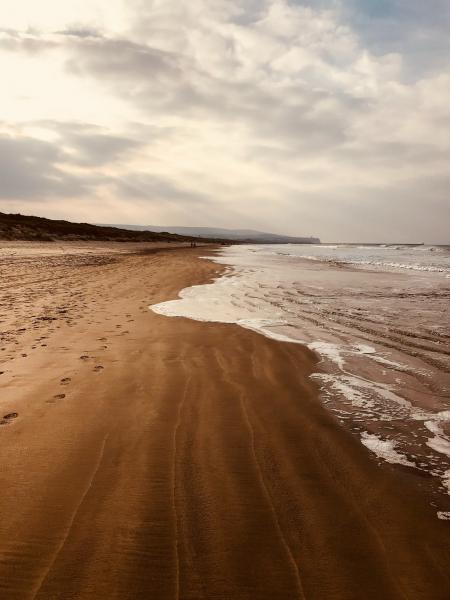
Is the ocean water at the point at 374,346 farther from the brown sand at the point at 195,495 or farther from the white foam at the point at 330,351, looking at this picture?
the brown sand at the point at 195,495

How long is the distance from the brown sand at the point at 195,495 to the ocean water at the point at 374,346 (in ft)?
1.01

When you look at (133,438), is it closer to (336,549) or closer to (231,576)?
(231,576)

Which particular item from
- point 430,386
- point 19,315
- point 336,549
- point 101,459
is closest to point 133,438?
point 101,459

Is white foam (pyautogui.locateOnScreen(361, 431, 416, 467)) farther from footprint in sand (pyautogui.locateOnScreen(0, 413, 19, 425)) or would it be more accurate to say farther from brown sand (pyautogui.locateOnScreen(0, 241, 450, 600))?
footprint in sand (pyautogui.locateOnScreen(0, 413, 19, 425))

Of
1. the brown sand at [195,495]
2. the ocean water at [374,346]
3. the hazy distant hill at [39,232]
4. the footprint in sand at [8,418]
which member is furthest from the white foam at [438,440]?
the hazy distant hill at [39,232]

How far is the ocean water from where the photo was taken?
11.0ft

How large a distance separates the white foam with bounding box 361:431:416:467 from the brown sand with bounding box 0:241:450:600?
118 mm

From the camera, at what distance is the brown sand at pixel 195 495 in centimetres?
196

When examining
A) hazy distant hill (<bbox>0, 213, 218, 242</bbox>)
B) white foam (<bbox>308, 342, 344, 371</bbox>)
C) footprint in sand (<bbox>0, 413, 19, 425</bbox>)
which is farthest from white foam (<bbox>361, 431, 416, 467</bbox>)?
hazy distant hill (<bbox>0, 213, 218, 242</bbox>)

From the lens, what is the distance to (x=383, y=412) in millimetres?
3908

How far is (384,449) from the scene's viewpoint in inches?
127

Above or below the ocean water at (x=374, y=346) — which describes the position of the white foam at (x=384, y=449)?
below

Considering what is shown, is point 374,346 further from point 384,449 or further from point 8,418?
point 8,418

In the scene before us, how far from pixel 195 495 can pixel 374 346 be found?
14.9 ft
